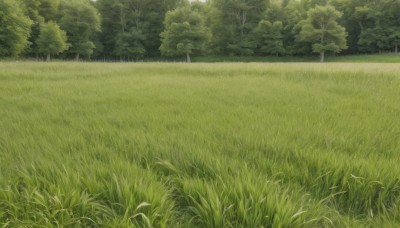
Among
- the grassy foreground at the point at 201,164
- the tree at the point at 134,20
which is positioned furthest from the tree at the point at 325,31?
the grassy foreground at the point at 201,164

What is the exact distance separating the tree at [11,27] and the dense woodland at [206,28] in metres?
6.21

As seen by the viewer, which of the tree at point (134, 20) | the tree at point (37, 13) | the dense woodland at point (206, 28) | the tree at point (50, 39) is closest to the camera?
the tree at point (50, 39)

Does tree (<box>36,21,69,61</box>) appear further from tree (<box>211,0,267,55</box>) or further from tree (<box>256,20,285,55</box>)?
tree (<box>256,20,285,55</box>)

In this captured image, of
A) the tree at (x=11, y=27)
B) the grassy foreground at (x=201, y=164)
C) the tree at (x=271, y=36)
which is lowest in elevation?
the grassy foreground at (x=201, y=164)

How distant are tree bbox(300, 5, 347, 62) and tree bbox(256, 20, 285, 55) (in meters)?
3.02

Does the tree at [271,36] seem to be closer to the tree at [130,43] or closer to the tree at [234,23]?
the tree at [234,23]

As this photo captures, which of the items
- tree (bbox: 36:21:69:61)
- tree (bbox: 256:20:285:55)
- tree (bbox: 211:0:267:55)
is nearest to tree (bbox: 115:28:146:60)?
tree (bbox: 36:21:69:61)

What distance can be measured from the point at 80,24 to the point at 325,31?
3134cm

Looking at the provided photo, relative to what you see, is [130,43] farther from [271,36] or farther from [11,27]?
[271,36]

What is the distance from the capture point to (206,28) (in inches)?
1330

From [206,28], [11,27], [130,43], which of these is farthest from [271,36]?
[11,27]

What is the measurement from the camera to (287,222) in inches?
60.2

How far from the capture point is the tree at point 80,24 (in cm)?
3391

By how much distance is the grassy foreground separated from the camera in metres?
1.65
